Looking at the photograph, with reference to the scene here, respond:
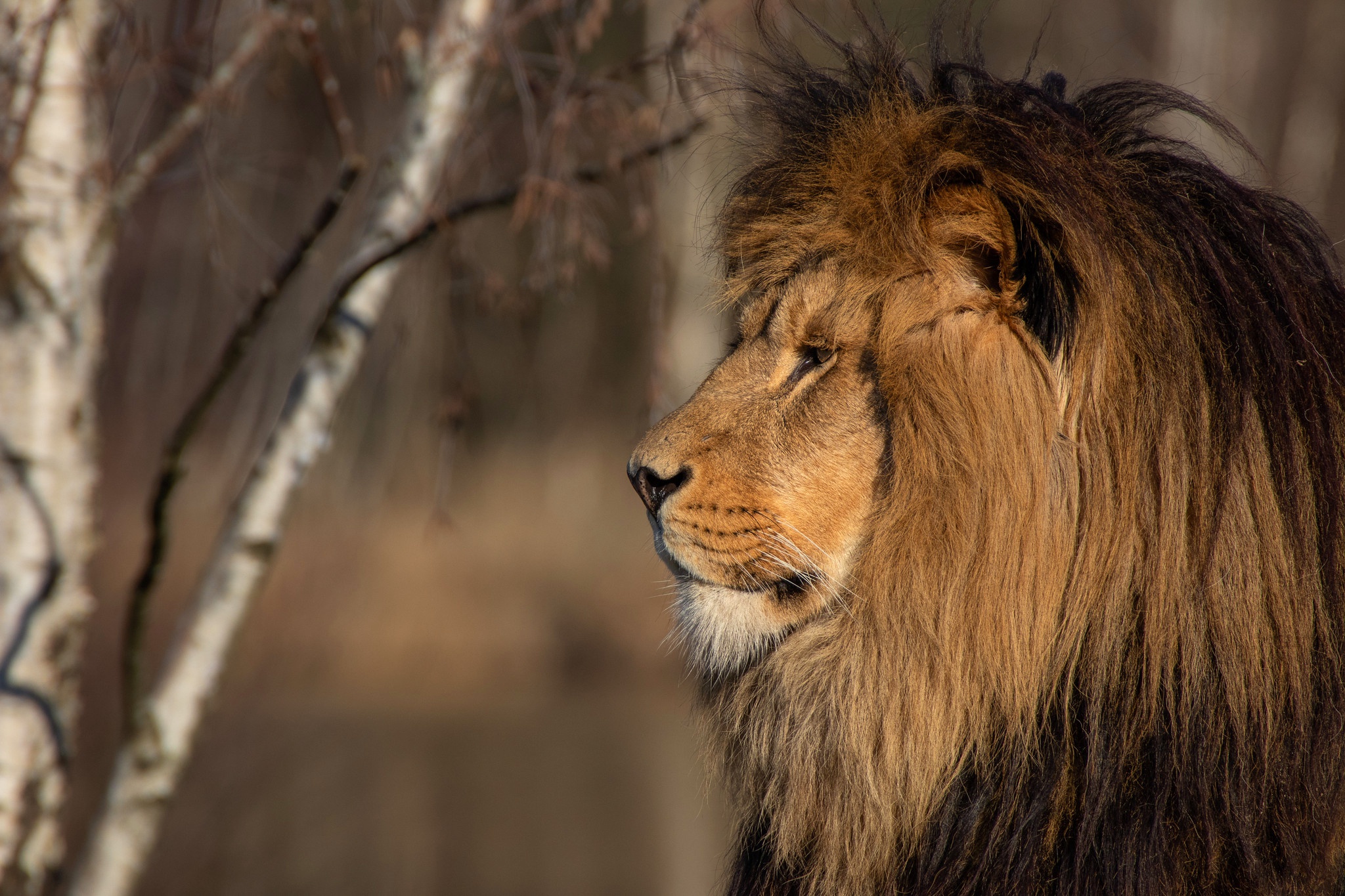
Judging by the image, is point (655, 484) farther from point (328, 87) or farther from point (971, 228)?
point (328, 87)

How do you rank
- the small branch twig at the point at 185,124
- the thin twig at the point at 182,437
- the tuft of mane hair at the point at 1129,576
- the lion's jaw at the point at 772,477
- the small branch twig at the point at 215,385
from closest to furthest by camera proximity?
the tuft of mane hair at the point at 1129,576
the lion's jaw at the point at 772,477
the small branch twig at the point at 215,385
the thin twig at the point at 182,437
the small branch twig at the point at 185,124

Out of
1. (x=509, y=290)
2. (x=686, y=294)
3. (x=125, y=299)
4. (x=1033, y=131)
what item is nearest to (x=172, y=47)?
(x=509, y=290)

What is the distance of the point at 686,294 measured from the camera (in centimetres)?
786

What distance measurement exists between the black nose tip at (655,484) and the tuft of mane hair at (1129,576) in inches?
16.2

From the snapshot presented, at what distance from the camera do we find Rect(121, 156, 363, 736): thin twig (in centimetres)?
286

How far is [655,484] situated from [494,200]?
3.10 feet

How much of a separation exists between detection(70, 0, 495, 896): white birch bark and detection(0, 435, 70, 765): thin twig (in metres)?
0.19

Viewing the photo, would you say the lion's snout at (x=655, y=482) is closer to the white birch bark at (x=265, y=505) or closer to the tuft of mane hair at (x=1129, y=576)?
the tuft of mane hair at (x=1129, y=576)

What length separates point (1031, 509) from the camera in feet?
7.13

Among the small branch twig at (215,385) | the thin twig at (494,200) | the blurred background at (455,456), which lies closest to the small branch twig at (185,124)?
the blurred background at (455,456)

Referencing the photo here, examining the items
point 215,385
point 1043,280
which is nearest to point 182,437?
point 215,385

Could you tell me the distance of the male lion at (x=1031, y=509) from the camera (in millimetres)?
2080

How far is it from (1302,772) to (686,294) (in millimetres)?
6115

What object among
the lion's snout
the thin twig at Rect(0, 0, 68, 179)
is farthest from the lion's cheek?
the thin twig at Rect(0, 0, 68, 179)
